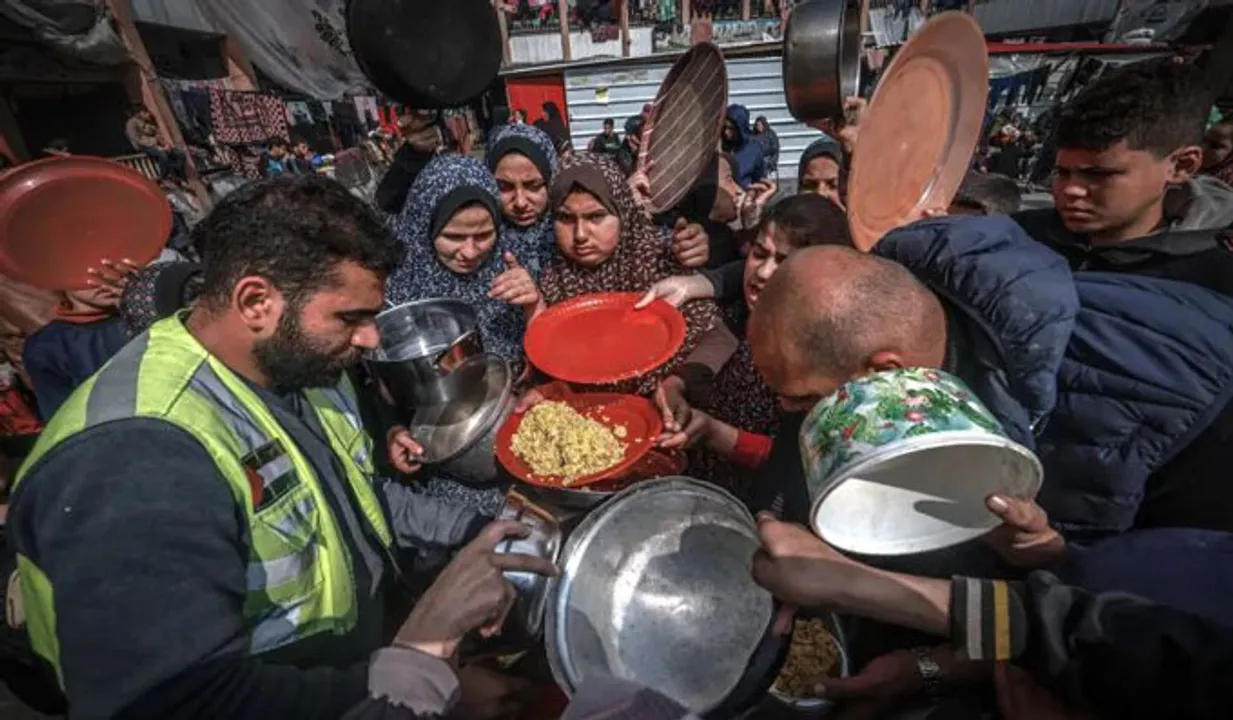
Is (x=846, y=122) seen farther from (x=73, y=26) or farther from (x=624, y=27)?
(x=624, y=27)

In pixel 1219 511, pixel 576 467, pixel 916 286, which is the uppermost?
pixel 916 286

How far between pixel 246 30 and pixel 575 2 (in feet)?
42.4

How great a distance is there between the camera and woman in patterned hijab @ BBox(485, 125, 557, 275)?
3.41 m

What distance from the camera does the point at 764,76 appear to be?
13.6 m

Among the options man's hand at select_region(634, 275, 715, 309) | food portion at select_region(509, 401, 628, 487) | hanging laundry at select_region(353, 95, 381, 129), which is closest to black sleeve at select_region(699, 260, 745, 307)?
man's hand at select_region(634, 275, 715, 309)

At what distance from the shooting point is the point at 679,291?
2861 mm

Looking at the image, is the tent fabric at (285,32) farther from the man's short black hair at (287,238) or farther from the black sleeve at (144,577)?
the black sleeve at (144,577)

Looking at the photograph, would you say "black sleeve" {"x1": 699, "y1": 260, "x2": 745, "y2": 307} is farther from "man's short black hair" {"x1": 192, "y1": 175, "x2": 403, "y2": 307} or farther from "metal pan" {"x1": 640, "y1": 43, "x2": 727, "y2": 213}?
"man's short black hair" {"x1": 192, "y1": 175, "x2": 403, "y2": 307}

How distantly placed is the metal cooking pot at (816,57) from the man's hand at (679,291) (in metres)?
1.05

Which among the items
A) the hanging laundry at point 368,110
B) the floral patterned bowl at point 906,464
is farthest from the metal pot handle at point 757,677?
the hanging laundry at point 368,110

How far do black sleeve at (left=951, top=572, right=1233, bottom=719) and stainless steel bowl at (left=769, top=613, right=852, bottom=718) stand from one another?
1.54ft

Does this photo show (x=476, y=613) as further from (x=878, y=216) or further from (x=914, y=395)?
(x=878, y=216)

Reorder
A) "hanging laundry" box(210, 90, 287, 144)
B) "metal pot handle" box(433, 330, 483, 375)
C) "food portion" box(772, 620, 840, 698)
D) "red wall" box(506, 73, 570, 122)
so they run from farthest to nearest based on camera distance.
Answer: "red wall" box(506, 73, 570, 122), "hanging laundry" box(210, 90, 287, 144), "metal pot handle" box(433, 330, 483, 375), "food portion" box(772, 620, 840, 698)

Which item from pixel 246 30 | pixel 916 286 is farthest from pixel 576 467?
pixel 246 30
